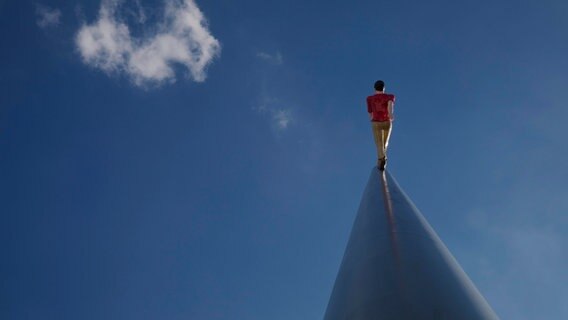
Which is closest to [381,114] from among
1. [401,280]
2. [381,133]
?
[381,133]

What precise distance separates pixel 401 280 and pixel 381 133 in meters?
6.57

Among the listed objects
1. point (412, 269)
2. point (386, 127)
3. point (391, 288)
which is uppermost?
point (386, 127)

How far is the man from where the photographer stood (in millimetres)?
9508

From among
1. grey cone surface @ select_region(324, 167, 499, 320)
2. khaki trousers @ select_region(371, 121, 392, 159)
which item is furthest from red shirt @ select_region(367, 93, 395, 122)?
grey cone surface @ select_region(324, 167, 499, 320)

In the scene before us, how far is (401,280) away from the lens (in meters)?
3.33

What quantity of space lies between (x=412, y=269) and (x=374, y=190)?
A: 3.53 m

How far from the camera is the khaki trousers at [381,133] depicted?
31.3 feet

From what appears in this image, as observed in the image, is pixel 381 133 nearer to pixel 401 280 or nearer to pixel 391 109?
pixel 391 109

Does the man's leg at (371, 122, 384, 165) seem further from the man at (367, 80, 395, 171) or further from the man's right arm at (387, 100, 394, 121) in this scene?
the man's right arm at (387, 100, 394, 121)

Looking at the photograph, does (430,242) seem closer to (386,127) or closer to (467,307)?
(467,307)

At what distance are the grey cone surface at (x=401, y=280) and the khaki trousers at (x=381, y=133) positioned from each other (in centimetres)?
461

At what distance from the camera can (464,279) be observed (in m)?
3.75

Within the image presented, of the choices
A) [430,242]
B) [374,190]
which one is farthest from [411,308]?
[374,190]

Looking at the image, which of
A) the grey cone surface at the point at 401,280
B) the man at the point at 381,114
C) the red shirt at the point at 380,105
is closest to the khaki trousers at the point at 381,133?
the man at the point at 381,114
